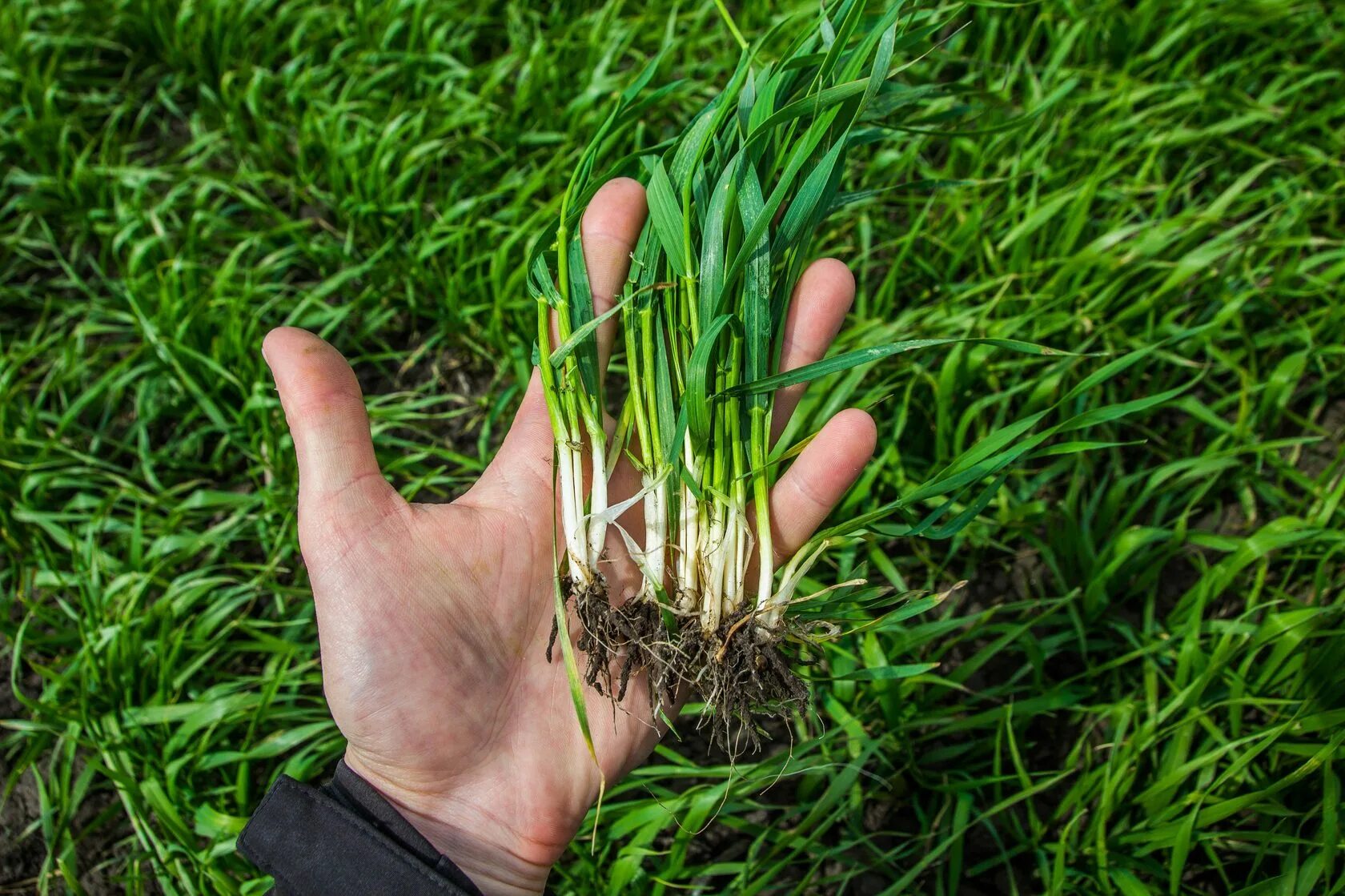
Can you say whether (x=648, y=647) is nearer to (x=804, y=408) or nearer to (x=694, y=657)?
(x=694, y=657)

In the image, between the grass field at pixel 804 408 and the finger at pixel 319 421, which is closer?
the finger at pixel 319 421

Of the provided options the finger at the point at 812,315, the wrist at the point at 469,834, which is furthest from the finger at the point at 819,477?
the wrist at the point at 469,834

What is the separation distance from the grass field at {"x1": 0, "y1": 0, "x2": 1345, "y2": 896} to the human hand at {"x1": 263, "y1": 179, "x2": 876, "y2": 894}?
21 centimetres

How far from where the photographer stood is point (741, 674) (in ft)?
4.73

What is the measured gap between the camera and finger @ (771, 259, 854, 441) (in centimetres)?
165

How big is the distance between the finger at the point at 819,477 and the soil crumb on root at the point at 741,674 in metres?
0.19

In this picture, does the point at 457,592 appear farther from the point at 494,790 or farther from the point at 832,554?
the point at 832,554

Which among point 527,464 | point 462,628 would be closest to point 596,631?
point 462,628

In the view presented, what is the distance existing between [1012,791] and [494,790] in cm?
94

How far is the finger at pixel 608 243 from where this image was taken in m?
1.65

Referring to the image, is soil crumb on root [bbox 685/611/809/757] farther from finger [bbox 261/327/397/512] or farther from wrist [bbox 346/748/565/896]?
finger [bbox 261/327/397/512]

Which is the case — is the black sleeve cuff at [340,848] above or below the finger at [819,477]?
below

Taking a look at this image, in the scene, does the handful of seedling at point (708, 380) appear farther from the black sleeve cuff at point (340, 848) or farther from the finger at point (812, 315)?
the black sleeve cuff at point (340, 848)

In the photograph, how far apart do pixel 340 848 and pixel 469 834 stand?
0.19 m
